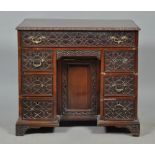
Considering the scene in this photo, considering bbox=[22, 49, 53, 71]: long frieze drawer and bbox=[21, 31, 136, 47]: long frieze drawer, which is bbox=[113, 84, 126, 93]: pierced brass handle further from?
bbox=[22, 49, 53, 71]: long frieze drawer

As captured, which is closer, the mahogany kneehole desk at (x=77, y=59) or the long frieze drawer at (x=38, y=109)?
the mahogany kneehole desk at (x=77, y=59)

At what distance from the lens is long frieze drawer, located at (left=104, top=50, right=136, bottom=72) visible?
6172 mm

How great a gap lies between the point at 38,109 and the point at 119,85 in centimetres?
72

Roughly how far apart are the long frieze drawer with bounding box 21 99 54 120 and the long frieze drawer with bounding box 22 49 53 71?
284 millimetres

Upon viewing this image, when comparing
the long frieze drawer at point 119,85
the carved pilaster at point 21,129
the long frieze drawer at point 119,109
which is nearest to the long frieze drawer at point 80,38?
the long frieze drawer at point 119,85

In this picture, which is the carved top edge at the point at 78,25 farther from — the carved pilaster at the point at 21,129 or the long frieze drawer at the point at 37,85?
the carved pilaster at the point at 21,129

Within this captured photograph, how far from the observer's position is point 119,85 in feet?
20.4

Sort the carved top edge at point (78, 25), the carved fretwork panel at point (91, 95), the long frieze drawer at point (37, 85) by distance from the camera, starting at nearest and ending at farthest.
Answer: the carved top edge at point (78, 25)
the long frieze drawer at point (37, 85)
the carved fretwork panel at point (91, 95)

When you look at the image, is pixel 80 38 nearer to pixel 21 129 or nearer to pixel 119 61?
pixel 119 61

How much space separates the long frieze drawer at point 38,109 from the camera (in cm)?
625

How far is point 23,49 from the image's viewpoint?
6.16 metres

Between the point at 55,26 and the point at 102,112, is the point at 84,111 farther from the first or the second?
the point at 55,26

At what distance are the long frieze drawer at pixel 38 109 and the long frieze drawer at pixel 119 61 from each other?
0.58 meters

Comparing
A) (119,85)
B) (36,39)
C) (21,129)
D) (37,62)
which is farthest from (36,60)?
(119,85)
